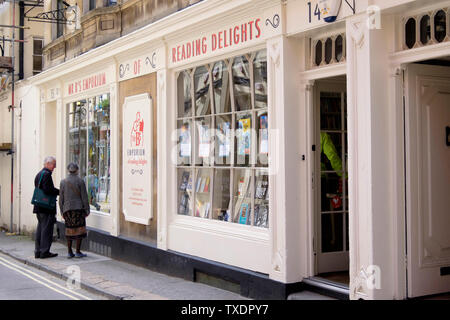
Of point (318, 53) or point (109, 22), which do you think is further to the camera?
point (109, 22)

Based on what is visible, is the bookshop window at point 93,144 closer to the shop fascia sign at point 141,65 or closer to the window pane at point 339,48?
the shop fascia sign at point 141,65

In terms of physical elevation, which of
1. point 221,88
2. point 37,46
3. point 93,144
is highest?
point 37,46

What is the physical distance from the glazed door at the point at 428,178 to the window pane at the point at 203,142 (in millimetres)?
3499

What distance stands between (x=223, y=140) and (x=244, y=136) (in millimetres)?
545

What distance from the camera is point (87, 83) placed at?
12445 mm

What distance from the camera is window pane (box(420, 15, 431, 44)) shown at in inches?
219

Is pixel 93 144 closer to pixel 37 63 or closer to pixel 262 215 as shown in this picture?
pixel 37 63

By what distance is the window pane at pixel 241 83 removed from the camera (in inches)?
311

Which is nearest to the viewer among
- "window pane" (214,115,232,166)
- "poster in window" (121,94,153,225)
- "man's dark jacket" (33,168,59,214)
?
"window pane" (214,115,232,166)

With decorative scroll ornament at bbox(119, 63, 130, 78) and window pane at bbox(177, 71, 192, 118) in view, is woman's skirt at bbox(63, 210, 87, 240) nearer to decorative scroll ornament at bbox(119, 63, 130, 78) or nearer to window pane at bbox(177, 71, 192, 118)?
decorative scroll ornament at bbox(119, 63, 130, 78)

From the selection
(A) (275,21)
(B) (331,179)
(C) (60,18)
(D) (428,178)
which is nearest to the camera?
(D) (428,178)

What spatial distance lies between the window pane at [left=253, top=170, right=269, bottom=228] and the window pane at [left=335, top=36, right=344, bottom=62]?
1813 mm

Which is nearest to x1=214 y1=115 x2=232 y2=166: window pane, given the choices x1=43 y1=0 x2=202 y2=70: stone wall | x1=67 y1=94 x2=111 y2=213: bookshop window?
x1=43 y1=0 x2=202 y2=70: stone wall

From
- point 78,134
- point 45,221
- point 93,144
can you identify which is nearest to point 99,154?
point 93,144
